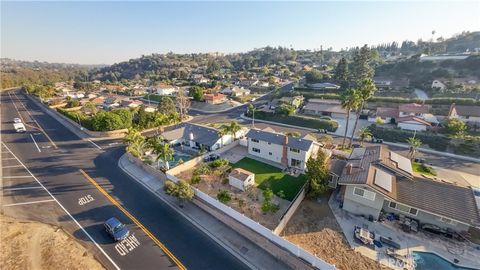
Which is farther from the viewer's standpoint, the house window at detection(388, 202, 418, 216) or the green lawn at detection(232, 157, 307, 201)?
the green lawn at detection(232, 157, 307, 201)

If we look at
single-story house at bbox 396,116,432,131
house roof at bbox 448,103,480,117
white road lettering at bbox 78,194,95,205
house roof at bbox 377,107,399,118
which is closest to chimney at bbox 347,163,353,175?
white road lettering at bbox 78,194,95,205

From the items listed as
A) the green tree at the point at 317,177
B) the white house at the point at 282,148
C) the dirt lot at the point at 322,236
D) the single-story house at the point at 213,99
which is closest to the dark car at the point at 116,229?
the dirt lot at the point at 322,236

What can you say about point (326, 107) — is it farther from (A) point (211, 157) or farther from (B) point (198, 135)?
(A) point (211, 157)

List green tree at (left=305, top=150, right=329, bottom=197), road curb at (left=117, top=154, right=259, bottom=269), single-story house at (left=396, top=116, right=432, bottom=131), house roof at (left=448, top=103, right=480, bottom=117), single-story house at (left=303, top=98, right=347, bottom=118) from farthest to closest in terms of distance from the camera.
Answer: single-story house at (left=303, top=98, right=347, bottom=118) → house roof at (left=448, top=103, right=480, bottom=117) → single-story house at (left=396, top=116, right=432, bottom=131) → green tree at (left=305, top=150, right=329, bottom=197) → road curb at (left=117, top=154, right=259, bottom=269)

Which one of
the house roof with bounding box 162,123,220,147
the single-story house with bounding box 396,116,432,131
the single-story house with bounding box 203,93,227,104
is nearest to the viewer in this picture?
the house roof with bounding box 162,123,220,147

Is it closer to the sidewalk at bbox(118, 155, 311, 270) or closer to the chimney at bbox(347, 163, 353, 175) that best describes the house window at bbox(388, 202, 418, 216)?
the chimney at bbox(347, 163, 353, 175)

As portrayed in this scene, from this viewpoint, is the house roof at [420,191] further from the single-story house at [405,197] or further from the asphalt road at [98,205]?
the asphalt road at [98,205]

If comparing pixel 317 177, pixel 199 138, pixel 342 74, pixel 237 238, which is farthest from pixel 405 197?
pixel 342 74
